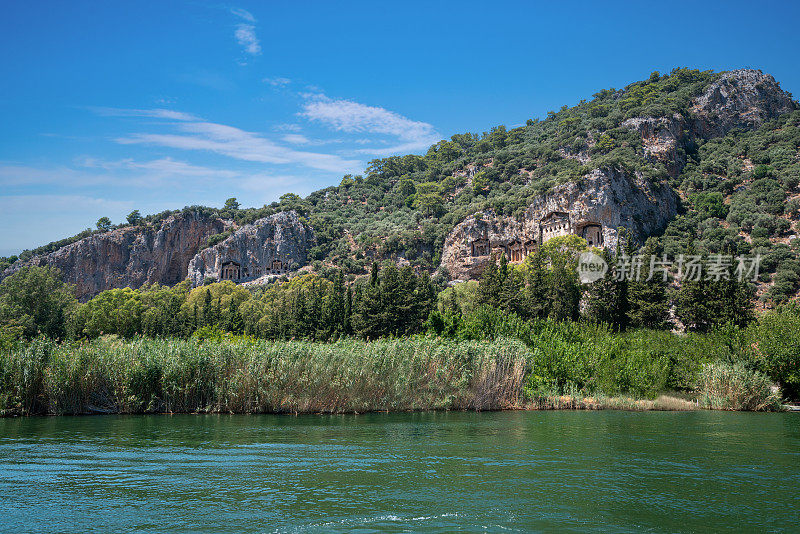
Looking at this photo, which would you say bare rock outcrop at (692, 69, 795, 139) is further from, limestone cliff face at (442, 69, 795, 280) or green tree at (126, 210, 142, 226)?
green tree at (126, 210, 142, 226)

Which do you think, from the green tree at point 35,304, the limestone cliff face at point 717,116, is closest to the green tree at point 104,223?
the green tree at point 35,304

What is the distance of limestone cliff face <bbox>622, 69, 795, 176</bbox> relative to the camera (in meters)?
112

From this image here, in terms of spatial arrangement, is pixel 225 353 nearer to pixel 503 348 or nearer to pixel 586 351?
pixel 503 348

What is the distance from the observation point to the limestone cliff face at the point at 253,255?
12288 cm

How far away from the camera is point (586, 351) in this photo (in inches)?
1394

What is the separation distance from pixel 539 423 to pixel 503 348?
6.01 meters

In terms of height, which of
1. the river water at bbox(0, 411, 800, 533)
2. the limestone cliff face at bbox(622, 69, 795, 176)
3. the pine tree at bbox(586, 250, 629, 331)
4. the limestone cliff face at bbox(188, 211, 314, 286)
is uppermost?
the limestone cliff face at bbox(622, 69, 795, 176)

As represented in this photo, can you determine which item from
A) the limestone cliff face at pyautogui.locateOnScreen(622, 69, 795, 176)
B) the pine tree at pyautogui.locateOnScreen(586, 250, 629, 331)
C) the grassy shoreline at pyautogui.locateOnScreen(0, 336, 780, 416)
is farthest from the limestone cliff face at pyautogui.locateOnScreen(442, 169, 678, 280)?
the grassy shoreline at pyautogui.locateOnScreen(0, 336, 780, 416)

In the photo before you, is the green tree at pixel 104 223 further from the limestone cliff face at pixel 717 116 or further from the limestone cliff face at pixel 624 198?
the limestone cliff face at pixel 717 116

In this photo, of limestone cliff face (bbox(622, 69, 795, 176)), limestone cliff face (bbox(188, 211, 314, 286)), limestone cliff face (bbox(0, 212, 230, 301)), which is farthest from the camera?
limestone cliff face (bbox(0, 212, 230, 301))

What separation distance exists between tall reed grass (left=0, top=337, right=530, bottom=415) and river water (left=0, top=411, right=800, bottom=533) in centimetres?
199

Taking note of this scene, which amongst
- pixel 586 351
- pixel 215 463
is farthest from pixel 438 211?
pixel 215 463

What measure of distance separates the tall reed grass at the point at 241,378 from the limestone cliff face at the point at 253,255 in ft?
313

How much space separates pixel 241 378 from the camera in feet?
84.9
